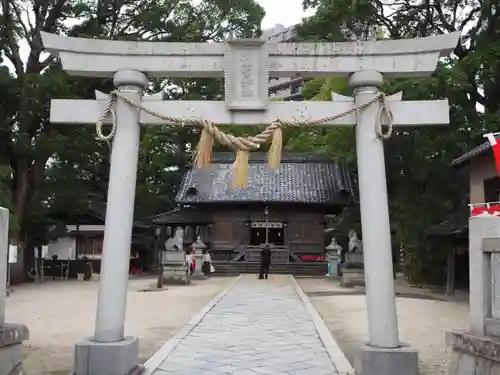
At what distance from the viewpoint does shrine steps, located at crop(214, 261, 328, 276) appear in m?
32.8

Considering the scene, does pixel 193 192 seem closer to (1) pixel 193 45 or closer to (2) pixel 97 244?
(2) pixel 97 244

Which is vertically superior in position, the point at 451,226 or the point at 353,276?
the point at 451,226

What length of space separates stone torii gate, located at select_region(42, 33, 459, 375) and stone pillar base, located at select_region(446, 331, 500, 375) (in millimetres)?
1550

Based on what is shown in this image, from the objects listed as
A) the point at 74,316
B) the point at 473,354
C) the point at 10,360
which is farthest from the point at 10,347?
the point at 74,316

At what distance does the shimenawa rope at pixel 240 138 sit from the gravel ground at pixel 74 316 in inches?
137

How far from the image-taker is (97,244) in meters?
35.2

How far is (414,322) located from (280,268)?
67.1ft

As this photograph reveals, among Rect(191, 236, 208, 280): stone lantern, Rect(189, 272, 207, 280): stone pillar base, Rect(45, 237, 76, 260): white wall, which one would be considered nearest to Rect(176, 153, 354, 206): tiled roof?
Rect(191, 236, 208, 280): stone lantern

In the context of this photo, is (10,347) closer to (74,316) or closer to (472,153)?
(74,316)

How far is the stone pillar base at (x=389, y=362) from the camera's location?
667 cm

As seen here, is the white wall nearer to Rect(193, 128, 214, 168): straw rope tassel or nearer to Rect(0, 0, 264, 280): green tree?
Rect(0, 0, 264, 280): green tree

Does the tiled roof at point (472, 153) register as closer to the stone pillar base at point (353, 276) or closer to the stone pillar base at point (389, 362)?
the stone pillar base at point (353, 276)

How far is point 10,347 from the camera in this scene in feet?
17.8

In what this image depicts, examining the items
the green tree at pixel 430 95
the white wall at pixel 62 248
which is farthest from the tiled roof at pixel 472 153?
the white wall at pixel 62 248
